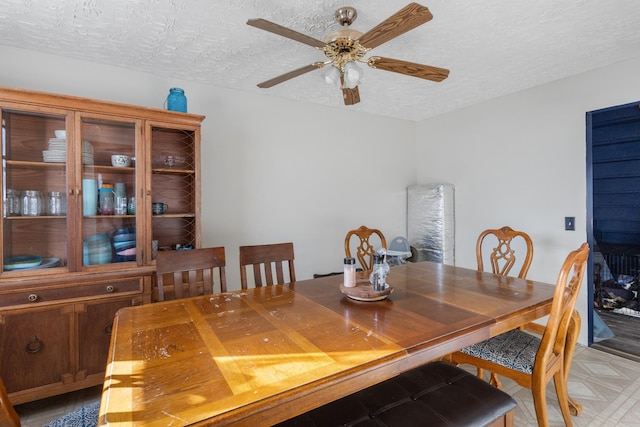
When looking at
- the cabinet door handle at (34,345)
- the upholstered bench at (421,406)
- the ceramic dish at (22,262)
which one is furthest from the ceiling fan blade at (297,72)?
the cabinet door handle at (34,345)

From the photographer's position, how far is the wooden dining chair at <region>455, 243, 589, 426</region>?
54.4 inches

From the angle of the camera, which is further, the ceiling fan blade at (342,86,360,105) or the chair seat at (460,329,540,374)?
the ceiling fan blade at (342,86,360,105)

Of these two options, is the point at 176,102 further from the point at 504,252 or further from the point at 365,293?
the point at 504,252

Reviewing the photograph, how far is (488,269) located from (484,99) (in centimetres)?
186

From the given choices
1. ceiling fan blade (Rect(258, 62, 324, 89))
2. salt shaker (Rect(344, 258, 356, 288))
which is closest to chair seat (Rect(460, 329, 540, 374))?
salt shaker (Rect(344, 258, 356, 288))

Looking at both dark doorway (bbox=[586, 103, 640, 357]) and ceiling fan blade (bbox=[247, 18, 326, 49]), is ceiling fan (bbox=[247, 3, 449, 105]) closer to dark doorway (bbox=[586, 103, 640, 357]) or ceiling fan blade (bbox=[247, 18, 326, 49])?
ceiling fan blade (bbox=[247, 18, 326, 49])

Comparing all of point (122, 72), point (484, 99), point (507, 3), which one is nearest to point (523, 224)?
point (484, 99)

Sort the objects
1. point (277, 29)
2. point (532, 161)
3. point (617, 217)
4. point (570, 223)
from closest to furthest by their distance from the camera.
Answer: point (277, 29) < point (570, 223) < point (532, 161) < point (617, 217)

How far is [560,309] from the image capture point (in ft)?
4.47

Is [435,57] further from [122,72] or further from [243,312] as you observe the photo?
[122,72]

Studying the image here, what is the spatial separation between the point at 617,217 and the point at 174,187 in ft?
16.6

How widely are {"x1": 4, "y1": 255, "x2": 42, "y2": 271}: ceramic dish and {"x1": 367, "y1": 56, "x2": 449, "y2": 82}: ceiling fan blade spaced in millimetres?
2445

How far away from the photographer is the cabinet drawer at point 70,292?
1.90 metres

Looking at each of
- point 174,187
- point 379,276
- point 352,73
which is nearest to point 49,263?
point 174,187
